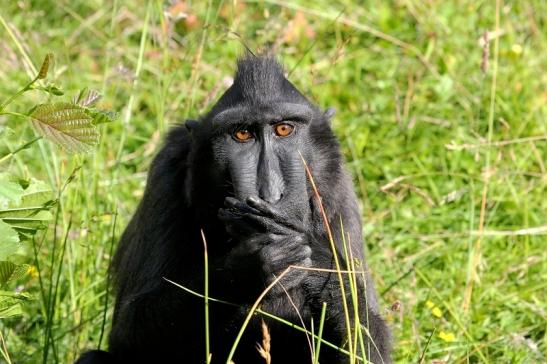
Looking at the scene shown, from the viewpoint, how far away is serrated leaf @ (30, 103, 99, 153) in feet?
12.6

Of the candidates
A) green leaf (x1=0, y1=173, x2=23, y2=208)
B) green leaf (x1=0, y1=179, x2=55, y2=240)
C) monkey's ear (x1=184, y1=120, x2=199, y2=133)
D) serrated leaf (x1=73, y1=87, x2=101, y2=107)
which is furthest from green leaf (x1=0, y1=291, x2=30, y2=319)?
monkey's ear (x1=184, y1=120, x2=199, y2=133)

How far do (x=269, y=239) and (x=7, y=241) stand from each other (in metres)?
1.15

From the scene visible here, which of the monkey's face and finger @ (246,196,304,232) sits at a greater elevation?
the monkey's face

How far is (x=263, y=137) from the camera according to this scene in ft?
16.6

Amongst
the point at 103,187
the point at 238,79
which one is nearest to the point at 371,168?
the point at 103,187

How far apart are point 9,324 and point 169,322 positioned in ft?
5.73

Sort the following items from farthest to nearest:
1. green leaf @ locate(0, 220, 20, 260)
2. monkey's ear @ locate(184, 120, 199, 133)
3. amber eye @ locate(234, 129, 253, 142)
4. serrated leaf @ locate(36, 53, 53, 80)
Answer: monkey's ear @ locate(184, 120, 199, 133)
amber eye @ locate(234, 129, 253, 142)
green leaf @ locate(0, 220, 20, 260)
serrated leaf @ locate(36, 53, 53, 80)

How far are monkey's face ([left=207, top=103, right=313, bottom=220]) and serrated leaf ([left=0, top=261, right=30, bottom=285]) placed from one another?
1.10 meters

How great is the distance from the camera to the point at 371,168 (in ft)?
26.1

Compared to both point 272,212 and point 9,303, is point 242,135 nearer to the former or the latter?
point 272,212

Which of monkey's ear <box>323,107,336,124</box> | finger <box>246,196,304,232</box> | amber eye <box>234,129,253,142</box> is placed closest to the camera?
finger <box>246,196,304,232</box>

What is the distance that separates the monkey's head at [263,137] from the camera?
4.83m

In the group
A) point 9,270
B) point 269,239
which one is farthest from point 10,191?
point 269,239

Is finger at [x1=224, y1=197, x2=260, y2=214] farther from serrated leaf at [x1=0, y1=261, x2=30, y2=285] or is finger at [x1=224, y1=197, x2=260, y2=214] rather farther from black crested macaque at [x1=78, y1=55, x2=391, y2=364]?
serrated leaf at [x1=0, y1=261, x2=30, y2=285]
